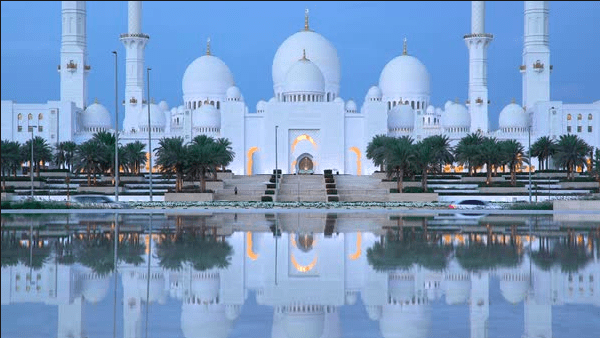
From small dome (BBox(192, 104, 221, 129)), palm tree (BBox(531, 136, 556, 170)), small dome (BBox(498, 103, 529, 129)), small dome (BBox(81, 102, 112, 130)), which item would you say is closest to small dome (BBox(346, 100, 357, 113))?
small dome (BBox(192, 104, 221, 129))

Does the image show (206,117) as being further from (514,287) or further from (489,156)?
(514,287)

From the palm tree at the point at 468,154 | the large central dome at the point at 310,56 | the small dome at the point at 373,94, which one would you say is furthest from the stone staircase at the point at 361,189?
the small dome at the point at 373,94

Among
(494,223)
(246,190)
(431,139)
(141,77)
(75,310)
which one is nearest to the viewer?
(75,310)

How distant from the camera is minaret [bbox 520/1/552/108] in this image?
213 ft

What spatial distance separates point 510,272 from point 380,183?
32734 millimetres

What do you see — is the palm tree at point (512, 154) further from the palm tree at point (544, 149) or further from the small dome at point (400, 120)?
the small dome at point (400, 120)

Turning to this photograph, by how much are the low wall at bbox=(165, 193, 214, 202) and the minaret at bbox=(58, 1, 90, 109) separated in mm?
29030

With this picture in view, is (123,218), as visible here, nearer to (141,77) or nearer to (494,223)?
(494,223)

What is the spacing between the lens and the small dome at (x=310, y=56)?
2399 inches

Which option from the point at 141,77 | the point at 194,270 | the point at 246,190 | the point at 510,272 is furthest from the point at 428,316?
the point at 141,77

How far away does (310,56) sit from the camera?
60.9 metres

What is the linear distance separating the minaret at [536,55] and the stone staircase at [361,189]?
956 inches

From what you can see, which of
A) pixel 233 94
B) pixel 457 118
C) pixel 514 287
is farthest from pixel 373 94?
pixel 514 287

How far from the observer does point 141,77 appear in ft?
211
